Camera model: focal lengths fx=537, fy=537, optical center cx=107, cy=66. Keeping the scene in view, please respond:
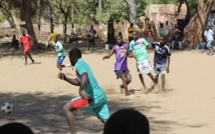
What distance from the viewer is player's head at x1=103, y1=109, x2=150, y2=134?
2416 mm

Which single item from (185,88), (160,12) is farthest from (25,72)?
(160,12)

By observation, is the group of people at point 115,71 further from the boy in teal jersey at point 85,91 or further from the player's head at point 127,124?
the player's head at point 127,124

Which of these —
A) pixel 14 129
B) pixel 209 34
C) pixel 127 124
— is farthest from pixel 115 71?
pixel 209 34

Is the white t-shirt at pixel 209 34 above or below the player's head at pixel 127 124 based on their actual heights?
below

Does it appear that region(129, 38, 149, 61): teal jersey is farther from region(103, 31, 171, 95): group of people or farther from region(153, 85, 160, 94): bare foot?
region(153, 85, 160, 94): bare foot

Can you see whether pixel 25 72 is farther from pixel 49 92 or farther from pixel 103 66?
pixel 49 92

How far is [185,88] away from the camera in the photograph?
14781 millimetres

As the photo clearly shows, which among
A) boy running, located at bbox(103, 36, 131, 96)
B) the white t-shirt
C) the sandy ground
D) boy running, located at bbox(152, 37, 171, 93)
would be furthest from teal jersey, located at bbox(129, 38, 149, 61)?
the white t-shirt

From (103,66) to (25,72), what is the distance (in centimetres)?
324

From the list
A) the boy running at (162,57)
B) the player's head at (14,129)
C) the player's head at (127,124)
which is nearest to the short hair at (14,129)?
the player's head at (14,129)

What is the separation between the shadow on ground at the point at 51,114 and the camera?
9.30m

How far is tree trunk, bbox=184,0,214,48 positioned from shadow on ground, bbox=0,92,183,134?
17.0 m

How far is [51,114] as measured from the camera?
424 inches

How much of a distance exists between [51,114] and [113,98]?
267cm
